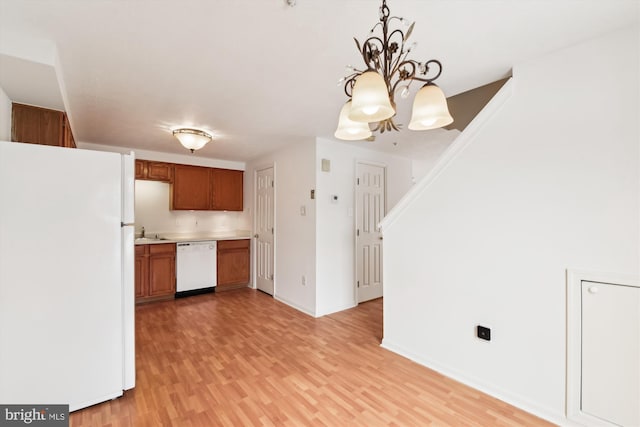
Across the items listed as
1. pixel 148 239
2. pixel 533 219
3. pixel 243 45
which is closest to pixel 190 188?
pixel 148 239

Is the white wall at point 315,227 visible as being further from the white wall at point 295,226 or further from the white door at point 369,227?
the white door at point 369,227

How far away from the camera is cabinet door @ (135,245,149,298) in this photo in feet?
13.3

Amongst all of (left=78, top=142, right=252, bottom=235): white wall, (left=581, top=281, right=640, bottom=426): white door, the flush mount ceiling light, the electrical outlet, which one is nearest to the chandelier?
(left=581, top=281, right=640, bottom=426): white door

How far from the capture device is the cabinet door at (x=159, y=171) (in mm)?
4398

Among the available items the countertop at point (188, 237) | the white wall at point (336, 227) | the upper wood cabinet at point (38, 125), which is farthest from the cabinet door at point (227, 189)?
the upper wood cabinet at point (38, 125)

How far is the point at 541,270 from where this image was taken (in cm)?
182

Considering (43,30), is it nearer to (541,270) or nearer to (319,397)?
(319,397)

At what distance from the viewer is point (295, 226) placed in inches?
157

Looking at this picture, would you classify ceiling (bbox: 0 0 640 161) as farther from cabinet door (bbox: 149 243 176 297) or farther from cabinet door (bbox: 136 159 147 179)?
cabinet door (bbox: 149 243 176 297)

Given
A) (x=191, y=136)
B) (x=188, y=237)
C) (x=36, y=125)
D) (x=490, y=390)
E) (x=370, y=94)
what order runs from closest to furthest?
(x=370, y=94) < (x=490, y=390) < (x=36, y=125) < (x=191, y=136) < (x=188, y=237)

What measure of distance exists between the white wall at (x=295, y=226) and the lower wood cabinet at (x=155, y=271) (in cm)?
163

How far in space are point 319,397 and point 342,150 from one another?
2.94 metres

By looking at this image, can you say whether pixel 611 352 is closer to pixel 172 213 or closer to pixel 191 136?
pixel 191 136

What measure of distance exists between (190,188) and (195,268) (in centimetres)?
136
